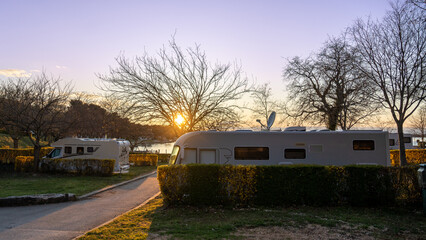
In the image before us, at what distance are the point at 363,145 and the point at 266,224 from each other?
5751 mm

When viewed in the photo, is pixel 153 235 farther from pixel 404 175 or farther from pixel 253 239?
pixel 404 175

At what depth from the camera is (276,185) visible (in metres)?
8.16

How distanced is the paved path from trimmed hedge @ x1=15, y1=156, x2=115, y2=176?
19.1ft

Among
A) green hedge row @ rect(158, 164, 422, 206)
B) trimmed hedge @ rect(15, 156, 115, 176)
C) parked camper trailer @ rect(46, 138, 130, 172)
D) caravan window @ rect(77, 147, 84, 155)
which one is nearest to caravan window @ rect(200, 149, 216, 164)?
green hedge row @ rect(158, 164, 422, 206)

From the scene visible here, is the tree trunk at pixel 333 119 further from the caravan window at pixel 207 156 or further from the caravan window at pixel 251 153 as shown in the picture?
the caravan window at pixel 207 156

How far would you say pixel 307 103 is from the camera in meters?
20.8

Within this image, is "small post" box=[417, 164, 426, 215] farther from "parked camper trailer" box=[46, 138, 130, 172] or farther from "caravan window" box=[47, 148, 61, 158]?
"caravan window" box=[47, 148, 61, 158]

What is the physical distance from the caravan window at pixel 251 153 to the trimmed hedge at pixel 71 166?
923 centimetres

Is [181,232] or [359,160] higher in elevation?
[359,160]

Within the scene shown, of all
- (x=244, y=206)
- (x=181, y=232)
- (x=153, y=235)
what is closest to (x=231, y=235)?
(x=181, y=232)

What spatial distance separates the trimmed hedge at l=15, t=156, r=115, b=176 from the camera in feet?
→ 54.8

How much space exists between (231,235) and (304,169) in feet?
11.2

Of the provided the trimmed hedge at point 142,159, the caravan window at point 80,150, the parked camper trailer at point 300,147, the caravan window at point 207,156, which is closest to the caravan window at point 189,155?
the caravan window at point 207,156

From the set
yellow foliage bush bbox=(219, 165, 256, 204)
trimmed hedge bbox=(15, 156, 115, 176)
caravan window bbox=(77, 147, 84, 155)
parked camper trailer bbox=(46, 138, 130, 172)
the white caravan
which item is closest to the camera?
yellow foliage bush bbox=(219, 165, 256, 204)
